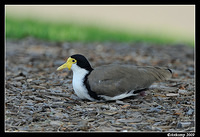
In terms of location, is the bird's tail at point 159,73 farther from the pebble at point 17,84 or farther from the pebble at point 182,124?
the pebble at point 17,84

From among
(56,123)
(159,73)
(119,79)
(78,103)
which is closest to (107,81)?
(119,79)

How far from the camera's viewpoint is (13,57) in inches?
330

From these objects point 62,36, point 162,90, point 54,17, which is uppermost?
point 54,17

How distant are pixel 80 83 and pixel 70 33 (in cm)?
565

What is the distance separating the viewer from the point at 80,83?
221 inches

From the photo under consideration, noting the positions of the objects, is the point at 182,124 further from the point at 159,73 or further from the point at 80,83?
the point at 80,83

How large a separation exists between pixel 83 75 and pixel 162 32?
7884 mm

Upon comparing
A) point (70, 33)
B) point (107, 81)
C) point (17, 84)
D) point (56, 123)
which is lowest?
point (56, 123)

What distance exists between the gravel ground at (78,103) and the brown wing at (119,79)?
22cm

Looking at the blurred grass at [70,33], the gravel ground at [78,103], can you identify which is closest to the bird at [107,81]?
the gravel ground at [78,103]

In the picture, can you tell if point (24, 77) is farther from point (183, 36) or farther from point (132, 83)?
point (183, 36)

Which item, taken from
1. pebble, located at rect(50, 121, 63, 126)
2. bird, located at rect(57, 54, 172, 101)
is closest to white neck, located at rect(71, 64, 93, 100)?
bird, located at rect(57, 54, 172, 101)
